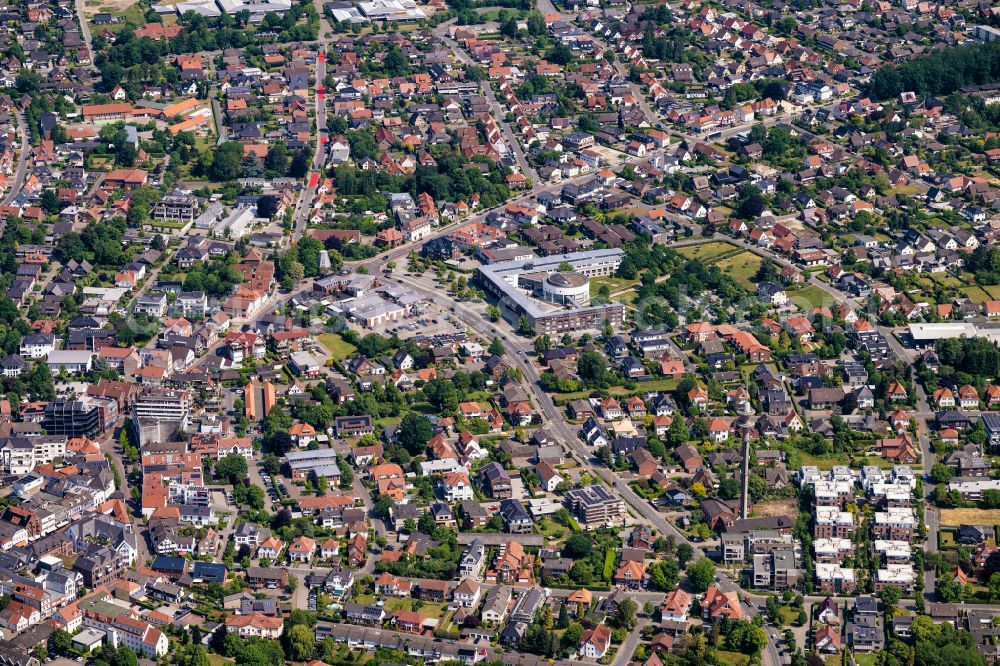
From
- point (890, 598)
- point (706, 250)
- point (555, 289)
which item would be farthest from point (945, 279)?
point (890, 598)

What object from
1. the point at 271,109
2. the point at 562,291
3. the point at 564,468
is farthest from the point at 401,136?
the point at 564,468

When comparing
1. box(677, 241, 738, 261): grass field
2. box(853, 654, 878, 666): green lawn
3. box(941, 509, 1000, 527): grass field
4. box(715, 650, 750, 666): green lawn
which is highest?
box(853, 654, 878, 666): green lawn

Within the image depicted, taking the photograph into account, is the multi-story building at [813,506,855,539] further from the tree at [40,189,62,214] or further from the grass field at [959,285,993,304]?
the tree at [40,189,62,214]

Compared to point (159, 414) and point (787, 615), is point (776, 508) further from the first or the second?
point (159, 414)

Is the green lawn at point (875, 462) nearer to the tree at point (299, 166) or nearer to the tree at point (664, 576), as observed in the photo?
the tree at point (664, 576)

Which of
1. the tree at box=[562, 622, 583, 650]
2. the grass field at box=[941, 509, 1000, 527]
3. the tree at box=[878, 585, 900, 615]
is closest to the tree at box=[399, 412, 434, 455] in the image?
the tree at box=[562, 622, 583, 650]

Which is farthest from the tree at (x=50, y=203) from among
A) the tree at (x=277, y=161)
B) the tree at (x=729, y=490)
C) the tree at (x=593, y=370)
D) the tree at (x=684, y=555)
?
the tree at (x=684, y=555)

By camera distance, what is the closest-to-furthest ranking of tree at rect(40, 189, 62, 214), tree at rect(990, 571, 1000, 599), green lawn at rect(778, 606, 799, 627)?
green lawn at rect(778, 606, 799, 627)
tree at rect(990, 571, 1000, 599)
tree at rect(40, 189, 62, 214)
